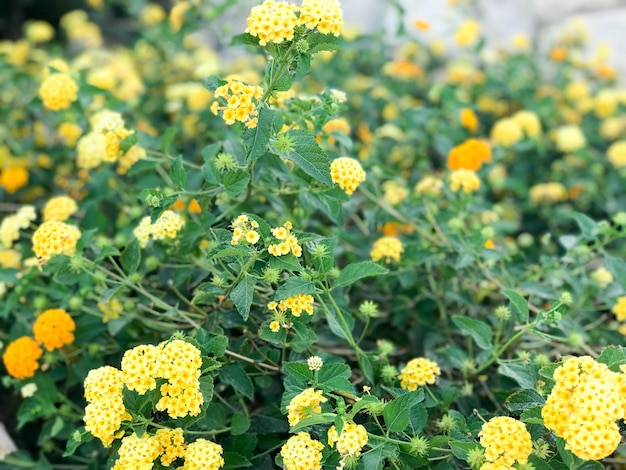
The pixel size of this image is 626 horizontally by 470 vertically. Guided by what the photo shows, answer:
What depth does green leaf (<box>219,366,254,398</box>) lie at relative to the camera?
1243 millimetres

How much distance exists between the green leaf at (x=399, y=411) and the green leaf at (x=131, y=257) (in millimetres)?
617

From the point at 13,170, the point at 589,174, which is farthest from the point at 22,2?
the point at 589,174

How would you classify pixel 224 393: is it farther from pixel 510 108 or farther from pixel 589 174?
→ pixel 510 108

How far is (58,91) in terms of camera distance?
5.45 feet

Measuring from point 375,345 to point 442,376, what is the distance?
Answer: 0.17 metres

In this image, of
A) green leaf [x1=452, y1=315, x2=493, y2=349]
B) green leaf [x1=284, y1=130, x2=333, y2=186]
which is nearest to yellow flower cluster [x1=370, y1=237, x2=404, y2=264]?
green leaf [x1=452, y1=315, x2=493, y2=349]

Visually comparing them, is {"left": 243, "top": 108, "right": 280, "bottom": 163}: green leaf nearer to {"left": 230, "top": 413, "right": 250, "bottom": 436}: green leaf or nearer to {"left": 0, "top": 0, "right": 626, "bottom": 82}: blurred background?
{"left": 230, "top": 413, "right": 250, "bottom": 436}: green leaf

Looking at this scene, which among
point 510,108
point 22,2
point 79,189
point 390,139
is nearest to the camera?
point 79,189

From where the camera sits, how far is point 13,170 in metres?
2.17

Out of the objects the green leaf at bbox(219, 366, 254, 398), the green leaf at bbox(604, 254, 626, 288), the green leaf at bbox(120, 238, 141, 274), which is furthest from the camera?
the green leaf at bbox(604, 254, 626, 288)

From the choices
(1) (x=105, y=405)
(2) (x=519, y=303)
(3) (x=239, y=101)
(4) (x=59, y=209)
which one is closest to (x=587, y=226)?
(2) (x=519, y=303)

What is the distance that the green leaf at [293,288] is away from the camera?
3.68 feet

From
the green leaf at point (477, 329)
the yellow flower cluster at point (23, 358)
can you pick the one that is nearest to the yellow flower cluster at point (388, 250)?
the green leaf at point (477, 329)

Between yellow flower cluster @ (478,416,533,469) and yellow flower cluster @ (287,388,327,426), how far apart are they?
26 cm
